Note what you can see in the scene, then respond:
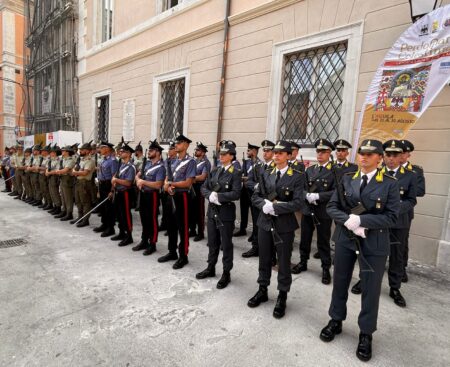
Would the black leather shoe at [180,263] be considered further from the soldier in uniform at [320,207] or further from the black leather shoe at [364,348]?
the black leather shoe at [364,348]

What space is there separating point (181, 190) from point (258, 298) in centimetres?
189

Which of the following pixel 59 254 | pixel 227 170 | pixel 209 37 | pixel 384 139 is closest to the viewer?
pixel 227 170

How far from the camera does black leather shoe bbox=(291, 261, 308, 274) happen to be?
4207mm

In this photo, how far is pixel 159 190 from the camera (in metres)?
4.99

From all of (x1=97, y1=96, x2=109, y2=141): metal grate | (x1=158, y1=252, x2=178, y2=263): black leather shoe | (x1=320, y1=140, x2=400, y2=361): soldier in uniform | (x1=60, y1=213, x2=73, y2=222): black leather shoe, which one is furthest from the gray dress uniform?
(x1=97, y1=96, x2=109, y2=141): metal grate

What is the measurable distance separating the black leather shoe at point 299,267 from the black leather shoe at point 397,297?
3.70 ft

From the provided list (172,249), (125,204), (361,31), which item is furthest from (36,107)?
(361,31)

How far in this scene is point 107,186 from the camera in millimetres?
6066

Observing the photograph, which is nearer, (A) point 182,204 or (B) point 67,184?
(A) point 182,204

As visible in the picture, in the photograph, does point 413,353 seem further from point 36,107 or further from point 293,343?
point 36,107

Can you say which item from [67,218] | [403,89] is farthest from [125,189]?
[403,89]

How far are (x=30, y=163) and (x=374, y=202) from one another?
9.88m

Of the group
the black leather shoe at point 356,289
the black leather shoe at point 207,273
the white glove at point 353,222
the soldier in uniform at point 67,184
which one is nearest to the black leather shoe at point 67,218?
the soldier in uniform at point 67,184

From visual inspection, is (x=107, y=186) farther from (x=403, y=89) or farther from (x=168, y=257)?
(x=403, y=89)
